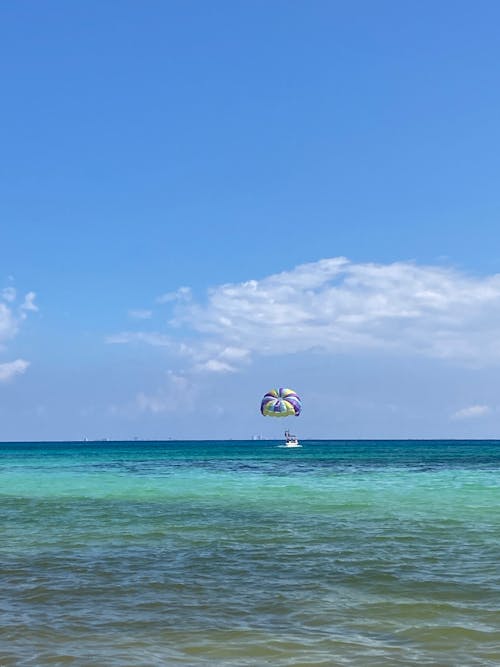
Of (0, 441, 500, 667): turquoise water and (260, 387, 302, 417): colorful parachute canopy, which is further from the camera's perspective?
(260, 387, 302, 417): colorful parachute canopy

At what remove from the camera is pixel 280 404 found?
82.1 meters

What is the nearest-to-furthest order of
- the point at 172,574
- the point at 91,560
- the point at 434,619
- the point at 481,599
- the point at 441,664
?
1. the point at 441,664
2. the point at 434,619
3. the point at 481,599
4. the point at 172,574
5. the point at 91,560

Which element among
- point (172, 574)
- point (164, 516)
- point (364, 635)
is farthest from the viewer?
point (164, 516)

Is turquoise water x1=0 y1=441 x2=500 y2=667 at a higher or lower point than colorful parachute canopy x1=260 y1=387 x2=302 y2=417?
lower

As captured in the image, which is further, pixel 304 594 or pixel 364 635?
pixel 304 594

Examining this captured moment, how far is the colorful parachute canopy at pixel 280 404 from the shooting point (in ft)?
265

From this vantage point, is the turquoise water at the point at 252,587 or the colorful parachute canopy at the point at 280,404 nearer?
the turquoise water at the point at 252,587

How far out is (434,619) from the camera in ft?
31.8

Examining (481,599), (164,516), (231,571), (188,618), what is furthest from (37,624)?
(164,516)

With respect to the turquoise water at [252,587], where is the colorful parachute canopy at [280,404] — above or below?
above

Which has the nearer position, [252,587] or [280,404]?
[252,587]

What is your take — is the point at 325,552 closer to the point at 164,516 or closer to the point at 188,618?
the point at 188,618

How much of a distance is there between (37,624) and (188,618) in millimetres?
2041

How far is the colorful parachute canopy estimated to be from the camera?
80812mm
